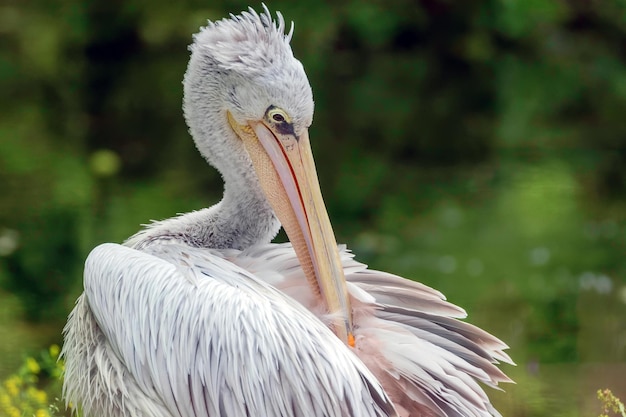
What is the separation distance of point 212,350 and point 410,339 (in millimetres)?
561

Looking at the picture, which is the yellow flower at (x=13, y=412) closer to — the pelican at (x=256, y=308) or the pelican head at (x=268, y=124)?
the pelican at (x=256, y=308)

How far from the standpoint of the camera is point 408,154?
942 cm

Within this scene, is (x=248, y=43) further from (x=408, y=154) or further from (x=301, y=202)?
(x=408, y=154)

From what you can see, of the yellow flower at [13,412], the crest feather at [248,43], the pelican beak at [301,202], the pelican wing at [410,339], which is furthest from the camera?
the yellow flower at [13,412]

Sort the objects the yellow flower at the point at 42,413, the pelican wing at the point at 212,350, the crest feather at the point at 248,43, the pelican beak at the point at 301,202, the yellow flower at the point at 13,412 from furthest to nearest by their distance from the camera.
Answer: the yellow flower at the point at 13,412 < the yellow flower at the point at 42,413 < the crest feather at the point at 248,43 < the pelican beak at the point at 301,202 < the pelican wing at the point at 212,350

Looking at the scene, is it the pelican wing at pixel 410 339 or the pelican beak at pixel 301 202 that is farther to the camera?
the pelican beak at pixel 301 202

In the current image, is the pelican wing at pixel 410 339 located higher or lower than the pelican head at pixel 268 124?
lower

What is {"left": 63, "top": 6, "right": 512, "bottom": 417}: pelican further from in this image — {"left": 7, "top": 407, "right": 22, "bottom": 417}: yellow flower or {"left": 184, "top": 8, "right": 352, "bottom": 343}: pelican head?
{"left": 7, "top": 407, "right": 22, "bottom": 417}: yellow flower

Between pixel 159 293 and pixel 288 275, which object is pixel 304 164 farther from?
pixel 159 293

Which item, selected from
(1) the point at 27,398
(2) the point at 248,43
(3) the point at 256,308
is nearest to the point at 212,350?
(3) the point at 256,308

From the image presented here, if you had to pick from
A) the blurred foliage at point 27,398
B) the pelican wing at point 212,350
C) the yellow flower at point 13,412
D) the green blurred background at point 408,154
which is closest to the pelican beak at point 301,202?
the pelican wing at point 212,350

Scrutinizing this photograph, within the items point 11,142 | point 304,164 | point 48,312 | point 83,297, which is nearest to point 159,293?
point 83,297

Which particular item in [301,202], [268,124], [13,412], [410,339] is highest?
[268,124]

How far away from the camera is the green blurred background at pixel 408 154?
5.95m
